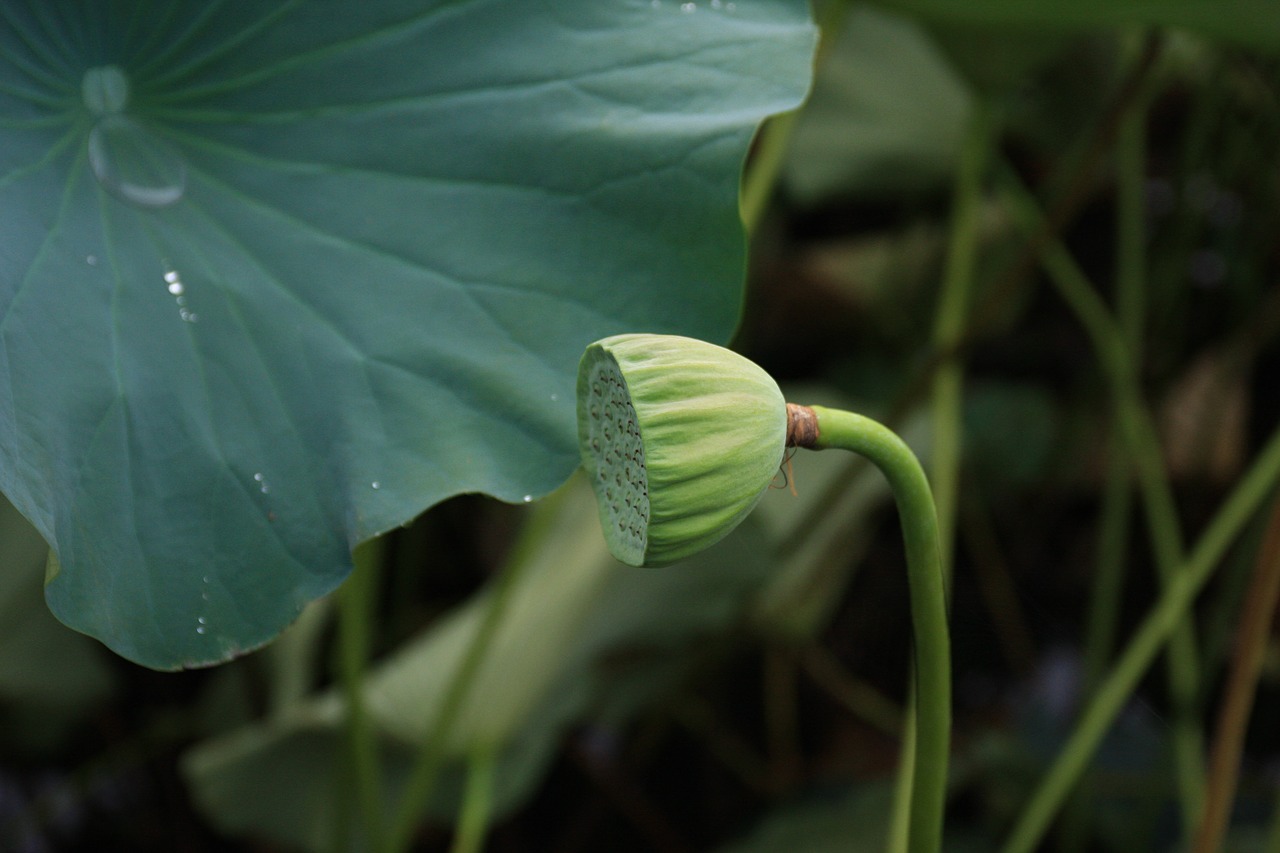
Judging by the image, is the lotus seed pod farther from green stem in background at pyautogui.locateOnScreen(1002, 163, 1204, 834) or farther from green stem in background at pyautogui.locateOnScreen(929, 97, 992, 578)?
green stem in background at pyautogui.locateOnScreen(1002, 163, 1204, 834)

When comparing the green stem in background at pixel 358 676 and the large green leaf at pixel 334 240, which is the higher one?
the large green leaf at pixel 334 240

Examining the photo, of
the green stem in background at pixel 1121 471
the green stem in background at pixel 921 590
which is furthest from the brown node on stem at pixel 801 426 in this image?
the green stem in background at pixel 1121 471

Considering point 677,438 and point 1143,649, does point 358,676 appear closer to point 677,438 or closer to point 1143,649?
point 677,438

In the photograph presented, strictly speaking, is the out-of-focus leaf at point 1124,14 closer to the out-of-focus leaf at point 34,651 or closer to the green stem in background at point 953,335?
the green stem in background at point 953,335

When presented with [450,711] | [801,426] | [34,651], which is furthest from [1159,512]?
[34,651]

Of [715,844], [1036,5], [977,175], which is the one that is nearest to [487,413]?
[1036,5]

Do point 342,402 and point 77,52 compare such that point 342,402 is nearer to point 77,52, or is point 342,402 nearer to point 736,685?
point 77,52
